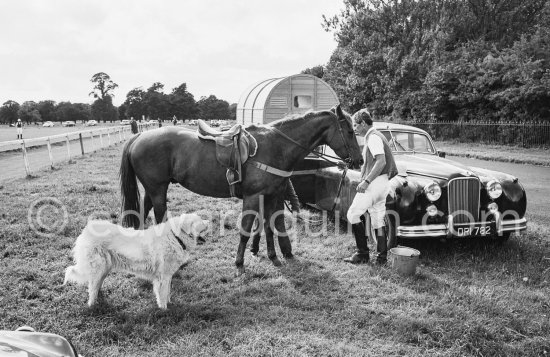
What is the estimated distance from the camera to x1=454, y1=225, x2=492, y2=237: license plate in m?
5.83

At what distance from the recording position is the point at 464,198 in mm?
5980

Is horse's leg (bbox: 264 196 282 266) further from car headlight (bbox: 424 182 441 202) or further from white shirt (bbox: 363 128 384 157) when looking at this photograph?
car headlight (bbox: 424 182 441 202)

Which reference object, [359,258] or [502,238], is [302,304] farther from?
[502,238]

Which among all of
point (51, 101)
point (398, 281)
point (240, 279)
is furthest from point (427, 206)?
point (51, 101)

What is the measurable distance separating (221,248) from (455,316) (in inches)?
139

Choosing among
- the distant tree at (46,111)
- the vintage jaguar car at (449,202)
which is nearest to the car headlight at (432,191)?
the vintage jaguar car at (449,202)

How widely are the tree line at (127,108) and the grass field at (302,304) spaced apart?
92045 millimetres

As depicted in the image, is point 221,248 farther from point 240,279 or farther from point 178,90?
point 178,90

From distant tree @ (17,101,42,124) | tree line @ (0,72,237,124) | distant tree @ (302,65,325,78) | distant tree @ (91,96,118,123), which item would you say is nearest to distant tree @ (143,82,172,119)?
tree line @ (0,72,237,124)

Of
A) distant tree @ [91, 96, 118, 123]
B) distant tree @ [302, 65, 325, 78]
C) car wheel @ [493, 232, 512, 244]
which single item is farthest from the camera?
distant tree @ [91, 96, 118, 123]

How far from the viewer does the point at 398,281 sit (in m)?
5.21

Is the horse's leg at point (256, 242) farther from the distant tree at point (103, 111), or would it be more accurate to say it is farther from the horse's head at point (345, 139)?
the distant tree at point (103, 111)

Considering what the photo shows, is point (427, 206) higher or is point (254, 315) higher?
point (427, 206)

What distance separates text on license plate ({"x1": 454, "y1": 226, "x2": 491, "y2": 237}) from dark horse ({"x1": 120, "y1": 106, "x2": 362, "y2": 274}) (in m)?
1.82
